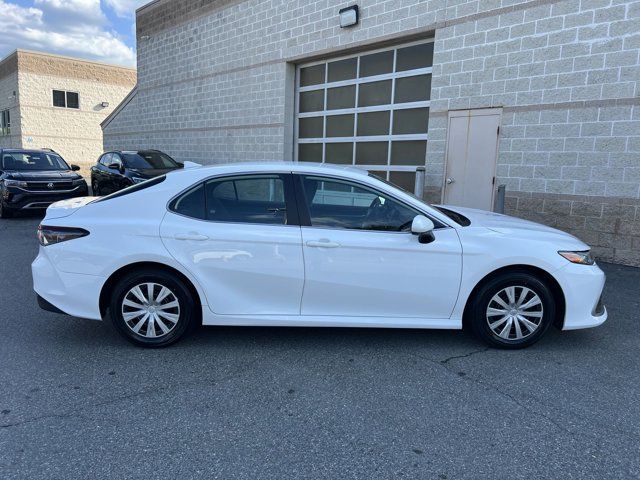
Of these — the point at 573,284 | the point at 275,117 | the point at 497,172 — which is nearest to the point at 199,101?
the point at 275,117

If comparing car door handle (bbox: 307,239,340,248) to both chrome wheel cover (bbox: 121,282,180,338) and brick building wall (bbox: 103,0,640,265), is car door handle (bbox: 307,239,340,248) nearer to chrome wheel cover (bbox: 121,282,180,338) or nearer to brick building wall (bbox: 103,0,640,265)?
chrome wheel cover (bbox: 121,282,180,338)

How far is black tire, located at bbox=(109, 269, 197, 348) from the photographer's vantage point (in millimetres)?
3941

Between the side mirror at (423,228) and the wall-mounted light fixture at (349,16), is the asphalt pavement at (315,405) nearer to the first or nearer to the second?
the side mirror at (423,228)

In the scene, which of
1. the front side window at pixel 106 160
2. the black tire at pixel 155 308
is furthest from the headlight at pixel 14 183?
the black tire at pixel 155 308

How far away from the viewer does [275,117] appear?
1252 cm

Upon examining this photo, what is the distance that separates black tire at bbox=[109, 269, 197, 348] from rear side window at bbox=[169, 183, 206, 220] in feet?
1.72

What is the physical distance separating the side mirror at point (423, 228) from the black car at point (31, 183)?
9.99m

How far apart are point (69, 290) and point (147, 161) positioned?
9.43 meters

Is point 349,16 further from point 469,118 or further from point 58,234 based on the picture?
point 58,234

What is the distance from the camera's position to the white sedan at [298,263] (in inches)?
153

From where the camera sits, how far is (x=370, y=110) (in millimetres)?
10508

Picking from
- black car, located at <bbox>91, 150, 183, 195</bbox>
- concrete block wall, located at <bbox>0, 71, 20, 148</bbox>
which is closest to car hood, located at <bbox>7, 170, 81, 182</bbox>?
black car, located at <bbox>91, 150, 183, 195</bbox>

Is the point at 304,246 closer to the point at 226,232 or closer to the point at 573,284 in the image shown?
the point at 226,232

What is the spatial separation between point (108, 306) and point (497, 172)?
21.9 feet
